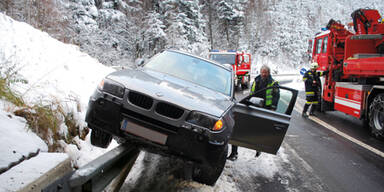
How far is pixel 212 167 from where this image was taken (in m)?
2.59

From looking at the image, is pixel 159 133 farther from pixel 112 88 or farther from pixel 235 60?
pixel 235 60

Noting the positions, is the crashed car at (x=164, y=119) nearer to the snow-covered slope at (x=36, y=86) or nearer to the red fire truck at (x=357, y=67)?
the snow-covered slope at (x=36, y=86)

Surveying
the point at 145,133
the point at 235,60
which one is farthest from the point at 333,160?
the point at 235,60

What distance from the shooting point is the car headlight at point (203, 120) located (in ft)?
8.21

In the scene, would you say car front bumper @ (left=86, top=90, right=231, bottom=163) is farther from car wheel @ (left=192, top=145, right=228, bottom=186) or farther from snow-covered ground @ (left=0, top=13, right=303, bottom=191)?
snow-covered ground @ (left=0, top=13, right=303, bottom=191)

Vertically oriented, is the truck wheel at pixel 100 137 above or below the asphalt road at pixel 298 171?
above

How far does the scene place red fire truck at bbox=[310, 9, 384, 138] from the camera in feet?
20.1

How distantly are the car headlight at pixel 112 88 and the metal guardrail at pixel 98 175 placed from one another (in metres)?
0.57

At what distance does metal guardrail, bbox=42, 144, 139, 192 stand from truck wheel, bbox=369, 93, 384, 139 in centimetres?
592

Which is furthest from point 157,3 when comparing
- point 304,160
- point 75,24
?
point 304,160

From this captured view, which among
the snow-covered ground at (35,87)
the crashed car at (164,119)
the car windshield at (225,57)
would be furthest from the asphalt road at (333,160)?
the car windshield at (225,57)

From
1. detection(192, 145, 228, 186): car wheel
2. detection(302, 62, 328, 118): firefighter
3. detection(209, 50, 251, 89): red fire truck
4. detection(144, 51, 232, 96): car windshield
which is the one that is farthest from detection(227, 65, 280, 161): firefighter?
detection(209, 50, 251, 89): red fire truck

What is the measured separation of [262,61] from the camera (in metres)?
45.0

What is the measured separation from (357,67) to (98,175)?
7.12 meters
